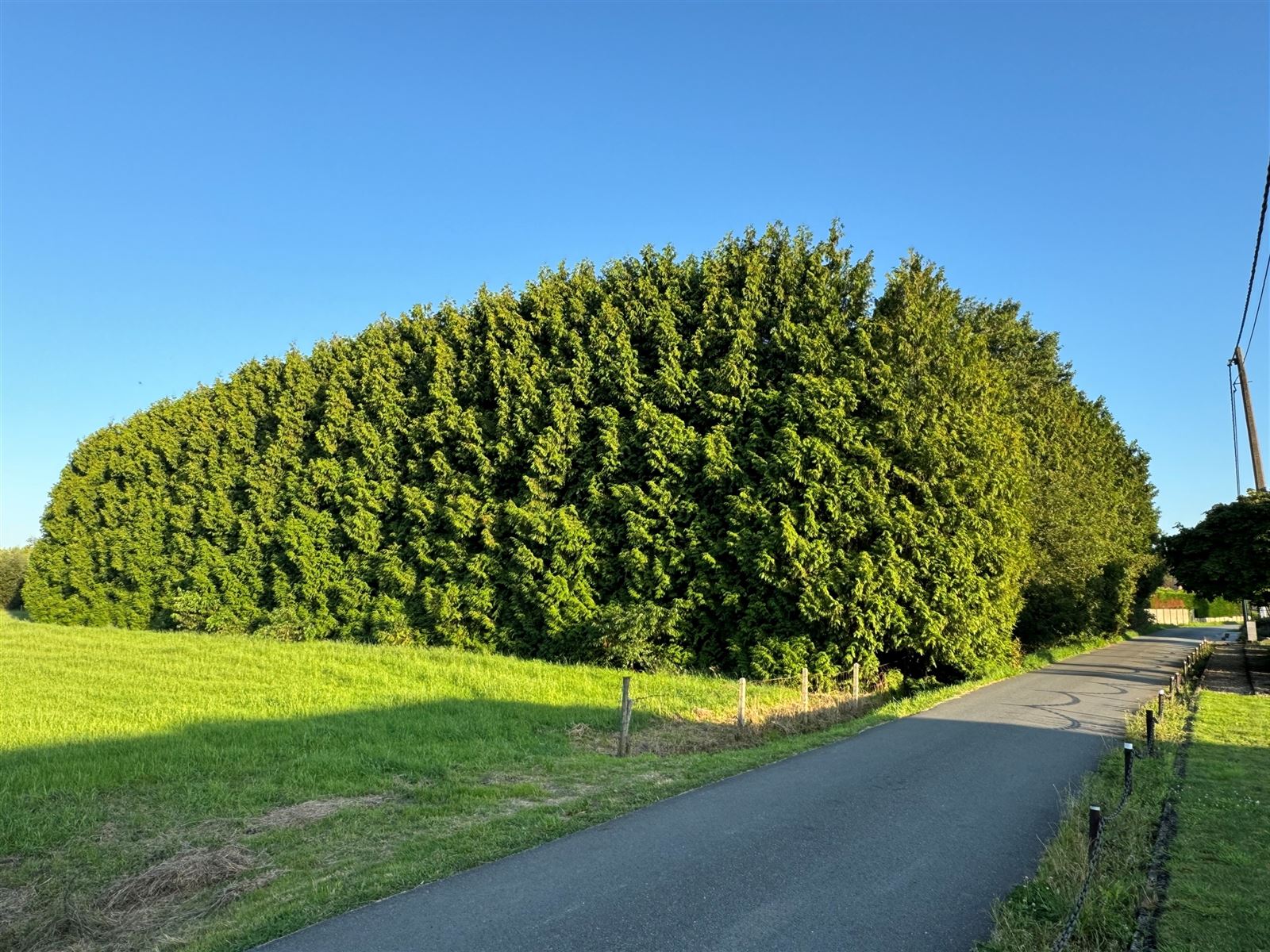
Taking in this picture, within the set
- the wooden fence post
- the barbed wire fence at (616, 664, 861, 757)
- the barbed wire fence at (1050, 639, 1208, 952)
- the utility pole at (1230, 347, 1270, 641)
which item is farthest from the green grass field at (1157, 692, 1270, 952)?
the utility pole at (1230, 347, 1270, 641)

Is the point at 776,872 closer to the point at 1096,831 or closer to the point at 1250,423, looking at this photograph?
the point at 1096,831

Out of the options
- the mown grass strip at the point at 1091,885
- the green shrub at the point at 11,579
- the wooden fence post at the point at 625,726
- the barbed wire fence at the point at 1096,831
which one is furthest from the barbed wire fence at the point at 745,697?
the green shrub at the point at 11,579

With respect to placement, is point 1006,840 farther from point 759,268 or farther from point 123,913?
point 759,268

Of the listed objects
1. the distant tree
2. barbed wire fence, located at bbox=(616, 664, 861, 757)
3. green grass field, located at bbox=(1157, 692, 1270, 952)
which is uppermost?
the distant tree

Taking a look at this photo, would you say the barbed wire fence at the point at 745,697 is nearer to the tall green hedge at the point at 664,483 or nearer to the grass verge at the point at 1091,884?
the tall green hedge at the point at 664,483

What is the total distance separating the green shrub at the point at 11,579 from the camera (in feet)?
176

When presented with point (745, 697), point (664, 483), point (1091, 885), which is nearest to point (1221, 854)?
point (1091, 885)

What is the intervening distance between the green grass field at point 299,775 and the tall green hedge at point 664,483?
271 centimetres

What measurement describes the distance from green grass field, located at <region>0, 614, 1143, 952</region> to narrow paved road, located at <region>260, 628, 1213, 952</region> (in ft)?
1.63

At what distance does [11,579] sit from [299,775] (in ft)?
202

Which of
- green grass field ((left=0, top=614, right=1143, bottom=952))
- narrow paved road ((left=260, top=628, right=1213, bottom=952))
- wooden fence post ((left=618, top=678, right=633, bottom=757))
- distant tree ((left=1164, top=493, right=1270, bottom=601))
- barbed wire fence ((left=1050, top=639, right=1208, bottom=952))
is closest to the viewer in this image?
barbed wire fence ((left=1050, top=639, right=1208, bottom=952))

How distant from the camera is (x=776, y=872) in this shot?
5902mm

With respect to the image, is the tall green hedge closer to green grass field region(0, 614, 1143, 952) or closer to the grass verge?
green grass field region(0, 614, 1143, 952)

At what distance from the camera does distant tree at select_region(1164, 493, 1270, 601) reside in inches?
793
